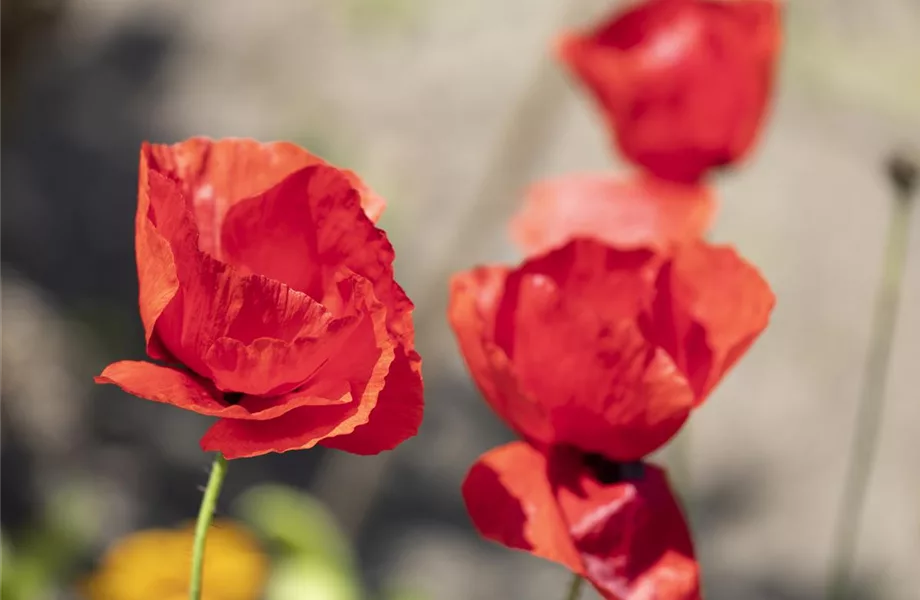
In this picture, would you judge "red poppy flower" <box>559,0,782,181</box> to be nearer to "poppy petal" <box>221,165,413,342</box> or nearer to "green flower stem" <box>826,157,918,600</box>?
"poppy petal" <box>221,165,413,342</box>

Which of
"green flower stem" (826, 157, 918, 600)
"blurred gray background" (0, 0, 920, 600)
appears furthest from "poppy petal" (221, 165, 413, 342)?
"green flower stem" (826, 157, 918, 600)

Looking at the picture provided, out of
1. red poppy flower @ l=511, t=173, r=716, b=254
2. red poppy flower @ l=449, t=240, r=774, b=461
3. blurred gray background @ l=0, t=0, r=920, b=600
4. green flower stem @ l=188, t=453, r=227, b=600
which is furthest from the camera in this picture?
blurred gray background @ l=0, t=0, r=920, b=600

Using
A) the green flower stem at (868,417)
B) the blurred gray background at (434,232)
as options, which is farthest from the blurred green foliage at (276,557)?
the green flower stem at (868,417)

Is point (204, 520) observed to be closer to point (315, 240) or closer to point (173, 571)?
point (315, 240)

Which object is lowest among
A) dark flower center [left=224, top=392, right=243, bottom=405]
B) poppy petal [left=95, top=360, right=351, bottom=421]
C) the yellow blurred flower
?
the yellow blurred flower

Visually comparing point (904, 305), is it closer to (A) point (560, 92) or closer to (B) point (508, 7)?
(A) point (560, 92)

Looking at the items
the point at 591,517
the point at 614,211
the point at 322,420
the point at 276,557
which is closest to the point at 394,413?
the point at 322,420

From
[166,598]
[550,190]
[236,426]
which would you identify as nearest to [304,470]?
[166,598]
